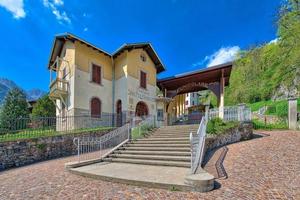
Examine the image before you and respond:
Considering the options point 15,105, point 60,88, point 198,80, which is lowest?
point 15,105

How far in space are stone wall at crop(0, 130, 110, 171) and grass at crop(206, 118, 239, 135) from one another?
7.21 meters

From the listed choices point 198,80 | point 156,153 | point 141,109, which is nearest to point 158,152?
point 156,153

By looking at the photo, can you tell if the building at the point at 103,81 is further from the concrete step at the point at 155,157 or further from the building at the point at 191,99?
the building at the point at 191,99

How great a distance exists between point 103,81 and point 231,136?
10872 millimetres

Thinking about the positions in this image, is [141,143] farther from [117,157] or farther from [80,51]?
[80,51]

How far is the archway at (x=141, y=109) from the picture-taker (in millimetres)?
18156

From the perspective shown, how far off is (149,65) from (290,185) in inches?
627

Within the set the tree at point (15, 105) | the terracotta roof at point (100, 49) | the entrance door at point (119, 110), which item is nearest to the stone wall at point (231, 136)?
the entrance door at point (119, 110)

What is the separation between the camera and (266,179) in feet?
18.0

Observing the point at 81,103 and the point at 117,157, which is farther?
the point at 81,103

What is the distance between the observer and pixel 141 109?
60.8 feet

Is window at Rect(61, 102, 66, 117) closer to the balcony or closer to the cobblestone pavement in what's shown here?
the balcony

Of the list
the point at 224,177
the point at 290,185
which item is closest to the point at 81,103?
the point at 224,177

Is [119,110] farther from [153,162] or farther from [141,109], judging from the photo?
[153,162]
